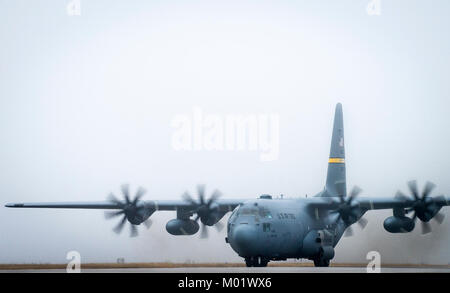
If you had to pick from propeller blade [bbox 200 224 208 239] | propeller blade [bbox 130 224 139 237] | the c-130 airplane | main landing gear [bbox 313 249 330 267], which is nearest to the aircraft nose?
the c-130 airplane

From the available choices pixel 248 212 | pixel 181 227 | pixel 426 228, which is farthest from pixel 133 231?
pixel 426 228

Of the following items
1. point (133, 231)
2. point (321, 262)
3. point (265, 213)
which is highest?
point (265, 213)

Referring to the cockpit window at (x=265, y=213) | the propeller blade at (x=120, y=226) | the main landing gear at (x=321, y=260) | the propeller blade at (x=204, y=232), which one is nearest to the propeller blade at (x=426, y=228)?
the main landing gear at (x=321, y=260)

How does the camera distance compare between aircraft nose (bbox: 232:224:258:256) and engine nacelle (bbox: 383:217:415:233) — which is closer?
aircraft nose (bbox: 232:224:258:256)

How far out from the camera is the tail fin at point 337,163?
4988cm

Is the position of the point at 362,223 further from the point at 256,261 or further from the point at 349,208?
the point at 256,261

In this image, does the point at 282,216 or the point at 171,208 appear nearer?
the point at 282,216

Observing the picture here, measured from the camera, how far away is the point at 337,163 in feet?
167

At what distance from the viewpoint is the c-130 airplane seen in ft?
128

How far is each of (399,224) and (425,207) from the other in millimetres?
1878

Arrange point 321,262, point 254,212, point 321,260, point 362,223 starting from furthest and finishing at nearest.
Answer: point 362,223
point 321,262
point 321,260
point 254,212

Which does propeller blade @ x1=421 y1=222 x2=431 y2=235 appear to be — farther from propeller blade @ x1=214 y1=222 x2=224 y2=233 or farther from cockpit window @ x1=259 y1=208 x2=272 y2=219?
propeller blade @ x1=214 y1=222 x2=224 y2=233

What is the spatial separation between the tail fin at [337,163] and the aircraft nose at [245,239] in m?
12.0
